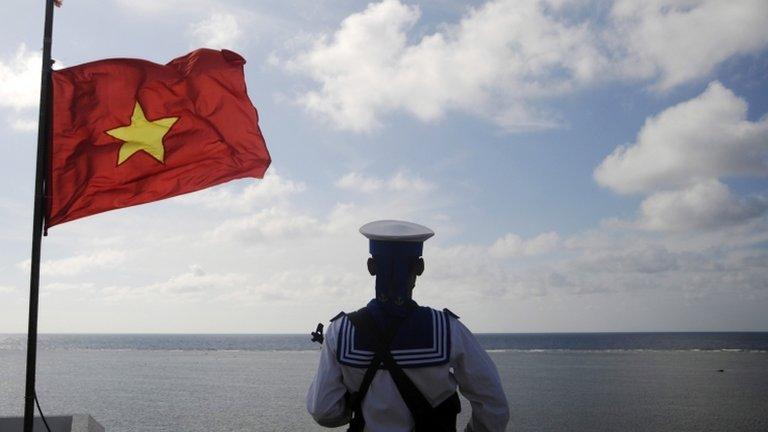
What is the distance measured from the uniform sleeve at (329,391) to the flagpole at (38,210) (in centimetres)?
204

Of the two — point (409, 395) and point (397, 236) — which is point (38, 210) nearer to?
point (397, 236)

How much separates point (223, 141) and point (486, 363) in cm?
344

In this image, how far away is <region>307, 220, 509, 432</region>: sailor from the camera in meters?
2.89

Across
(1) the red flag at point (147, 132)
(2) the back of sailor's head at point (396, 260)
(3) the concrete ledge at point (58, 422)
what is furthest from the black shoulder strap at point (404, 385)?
(3) the concrete ledge at point (58, 422)

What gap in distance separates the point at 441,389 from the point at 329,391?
18.8 inches

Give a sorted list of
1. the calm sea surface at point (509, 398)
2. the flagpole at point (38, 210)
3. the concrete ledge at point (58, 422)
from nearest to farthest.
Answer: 1. the flagpole at point (38, 210)
2. the concrete ledge at point (58, 422)
3. the calm sea surface at point (509, 398)

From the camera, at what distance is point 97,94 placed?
5.23m

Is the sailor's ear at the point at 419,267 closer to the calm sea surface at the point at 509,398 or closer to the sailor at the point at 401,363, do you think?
the sailor at the point at 401,363

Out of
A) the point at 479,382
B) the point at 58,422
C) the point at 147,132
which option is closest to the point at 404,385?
the point at 479,382

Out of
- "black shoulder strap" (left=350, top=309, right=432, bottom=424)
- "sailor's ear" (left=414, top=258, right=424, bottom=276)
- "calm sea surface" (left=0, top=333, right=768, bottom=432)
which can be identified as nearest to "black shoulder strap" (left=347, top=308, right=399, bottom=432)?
"black shoulder strap" (left=350, top=309, right=432, bottom=424)

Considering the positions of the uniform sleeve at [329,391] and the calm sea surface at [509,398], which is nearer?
the uniform sleeve at [329,391]

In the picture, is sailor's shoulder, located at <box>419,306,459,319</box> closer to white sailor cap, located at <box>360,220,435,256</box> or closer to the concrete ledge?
white sailor cap, located at <box>360,220,435,256</box>

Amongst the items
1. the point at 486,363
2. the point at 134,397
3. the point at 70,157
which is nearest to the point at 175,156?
the point at 70,157

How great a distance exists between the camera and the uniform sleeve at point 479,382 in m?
2.88
